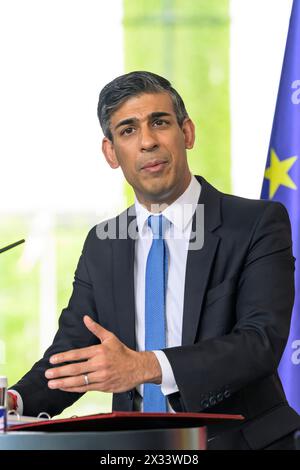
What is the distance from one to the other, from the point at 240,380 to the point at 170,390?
0.21 m

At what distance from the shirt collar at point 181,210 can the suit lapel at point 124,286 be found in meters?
0.07

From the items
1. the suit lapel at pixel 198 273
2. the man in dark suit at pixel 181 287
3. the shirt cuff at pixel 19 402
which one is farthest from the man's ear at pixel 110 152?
the shirt cuff at pixel 19 402

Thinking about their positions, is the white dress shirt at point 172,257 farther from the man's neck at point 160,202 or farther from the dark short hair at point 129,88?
the dark short hair at point 129,88

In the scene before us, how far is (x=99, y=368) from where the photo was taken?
6.23 feet

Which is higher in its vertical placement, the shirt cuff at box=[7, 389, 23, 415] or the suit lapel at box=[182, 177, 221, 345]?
the suit lapel at box=[182, 177, 221, 345]

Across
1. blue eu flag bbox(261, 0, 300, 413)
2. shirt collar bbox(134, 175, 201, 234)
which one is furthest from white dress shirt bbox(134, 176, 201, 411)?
blue eu flag bbox(261, 0, 300, 413)

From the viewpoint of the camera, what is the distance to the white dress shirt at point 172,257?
2602mm

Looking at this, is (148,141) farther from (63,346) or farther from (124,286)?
(63,346)

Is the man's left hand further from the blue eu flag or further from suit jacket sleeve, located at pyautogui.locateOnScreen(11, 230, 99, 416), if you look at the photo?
the blue eu flag

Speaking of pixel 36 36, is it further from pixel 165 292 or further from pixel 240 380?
pixel 240 380

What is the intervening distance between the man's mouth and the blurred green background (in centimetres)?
152

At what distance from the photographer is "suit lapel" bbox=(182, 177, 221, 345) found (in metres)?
2.50

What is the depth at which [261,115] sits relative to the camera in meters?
4.22

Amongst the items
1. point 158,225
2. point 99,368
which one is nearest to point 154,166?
point 158,225
